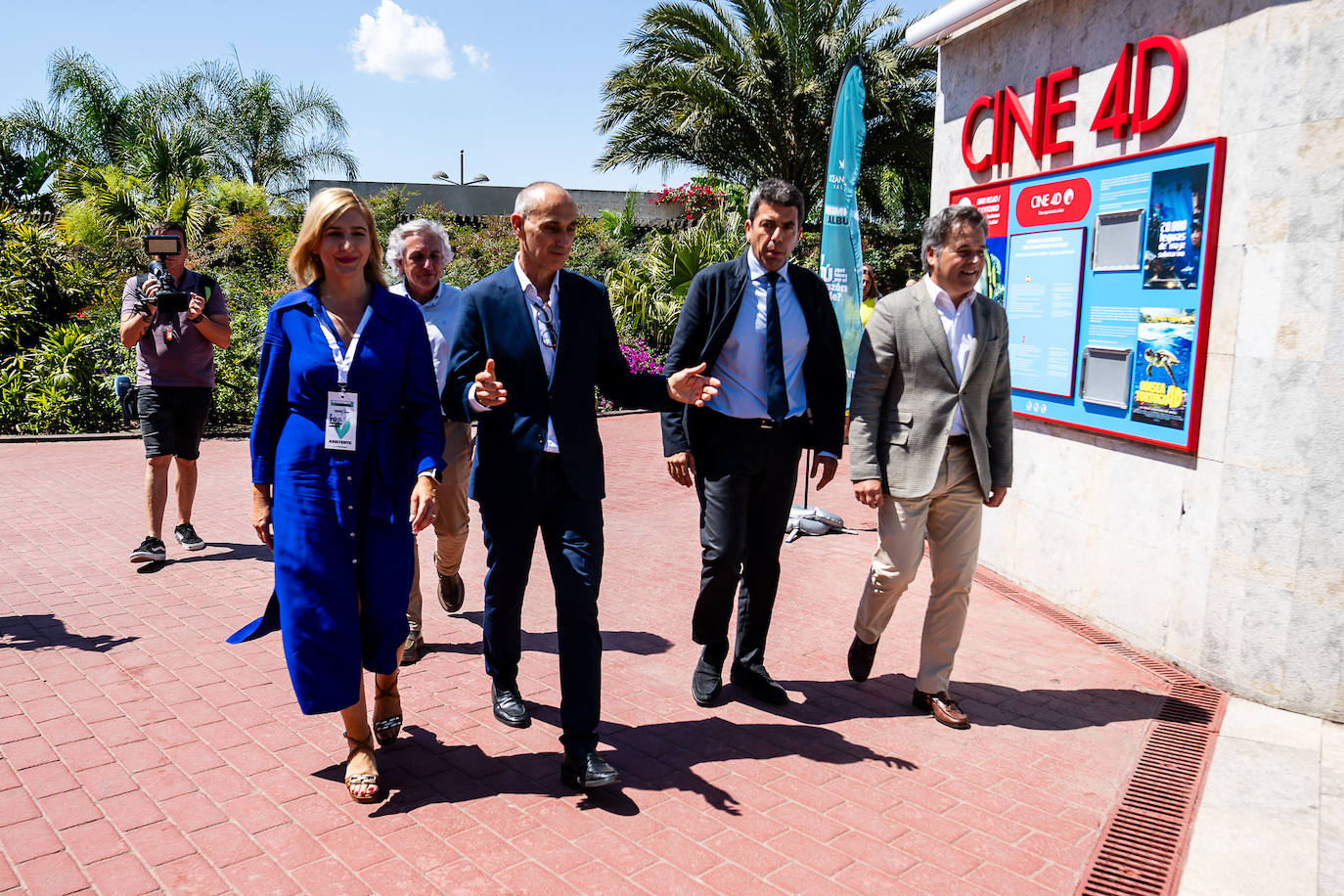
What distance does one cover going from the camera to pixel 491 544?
3.87 metres

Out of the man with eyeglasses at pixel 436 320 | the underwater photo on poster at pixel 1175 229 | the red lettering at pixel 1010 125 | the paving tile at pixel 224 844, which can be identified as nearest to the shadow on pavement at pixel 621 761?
the paving tile at pixel 224 844

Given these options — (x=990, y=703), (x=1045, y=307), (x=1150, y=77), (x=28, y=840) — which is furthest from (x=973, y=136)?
(x=28, y=840)

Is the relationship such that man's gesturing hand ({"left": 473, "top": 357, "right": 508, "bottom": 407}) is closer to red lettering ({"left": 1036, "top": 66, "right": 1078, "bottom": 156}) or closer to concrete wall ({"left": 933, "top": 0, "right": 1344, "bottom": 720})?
concrete wall ({"left": 933, "top": 0, "right": 1344, "bottom": 720})

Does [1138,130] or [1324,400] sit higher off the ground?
[1138,130]

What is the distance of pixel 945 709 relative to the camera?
4254 mm

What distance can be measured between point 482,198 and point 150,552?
27.7 metres

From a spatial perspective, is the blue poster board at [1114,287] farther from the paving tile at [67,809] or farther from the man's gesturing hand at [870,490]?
the paving tile at [67,809]

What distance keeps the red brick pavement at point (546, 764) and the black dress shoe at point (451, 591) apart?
0.12 m

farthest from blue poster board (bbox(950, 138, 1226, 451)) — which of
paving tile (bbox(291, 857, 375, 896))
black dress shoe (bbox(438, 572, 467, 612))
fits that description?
Result: paving tile (bbox(291, 857, 375, 896))

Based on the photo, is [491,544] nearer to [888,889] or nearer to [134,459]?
[888,889]

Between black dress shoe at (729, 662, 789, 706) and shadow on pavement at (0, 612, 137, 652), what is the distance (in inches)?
120

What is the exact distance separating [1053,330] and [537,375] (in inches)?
138

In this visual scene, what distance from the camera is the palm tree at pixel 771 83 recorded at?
18766mm

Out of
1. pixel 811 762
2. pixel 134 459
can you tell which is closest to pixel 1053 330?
pixel 811 762
